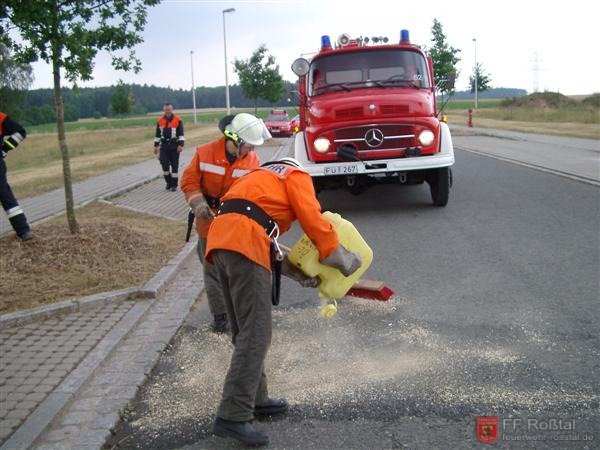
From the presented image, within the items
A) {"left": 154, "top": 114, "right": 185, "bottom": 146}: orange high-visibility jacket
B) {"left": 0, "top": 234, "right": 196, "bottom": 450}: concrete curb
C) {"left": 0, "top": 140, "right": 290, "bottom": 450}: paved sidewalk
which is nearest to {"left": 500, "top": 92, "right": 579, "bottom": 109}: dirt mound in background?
{"left": 154, "top": 114, "right": 185, "bottom": 146}: orange high-visibility jacket

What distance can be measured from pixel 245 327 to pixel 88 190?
11.8 meters

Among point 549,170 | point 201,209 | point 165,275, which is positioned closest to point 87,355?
point 201,209

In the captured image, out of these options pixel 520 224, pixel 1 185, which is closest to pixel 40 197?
pixel 1 185

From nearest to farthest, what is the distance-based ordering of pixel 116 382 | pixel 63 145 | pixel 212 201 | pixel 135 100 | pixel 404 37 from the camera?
pixel 116 382 → pixel 212 201 → pixel 63 145 → pixel 404 37 → pixel 135 100

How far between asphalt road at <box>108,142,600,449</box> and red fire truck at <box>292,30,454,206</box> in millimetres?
2102

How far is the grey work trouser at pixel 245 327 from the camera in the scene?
348 cm

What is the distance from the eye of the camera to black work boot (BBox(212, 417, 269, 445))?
3.53m

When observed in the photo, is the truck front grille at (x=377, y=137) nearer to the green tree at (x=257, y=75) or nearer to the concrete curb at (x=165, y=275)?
the concrete curb at (x=165, y=275)

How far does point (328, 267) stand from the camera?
384 cm

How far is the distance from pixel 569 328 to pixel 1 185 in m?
6.99

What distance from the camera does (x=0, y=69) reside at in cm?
6906

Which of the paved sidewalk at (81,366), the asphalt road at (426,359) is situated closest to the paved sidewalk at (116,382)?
the paved sidewalk at (81,366)

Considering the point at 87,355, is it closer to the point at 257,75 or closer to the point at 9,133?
the point at 9,133

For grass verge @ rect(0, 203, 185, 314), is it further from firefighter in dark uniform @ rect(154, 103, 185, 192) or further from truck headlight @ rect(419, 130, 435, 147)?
firefighter in dark uniform @ rect(154, 103, 185, 192)
